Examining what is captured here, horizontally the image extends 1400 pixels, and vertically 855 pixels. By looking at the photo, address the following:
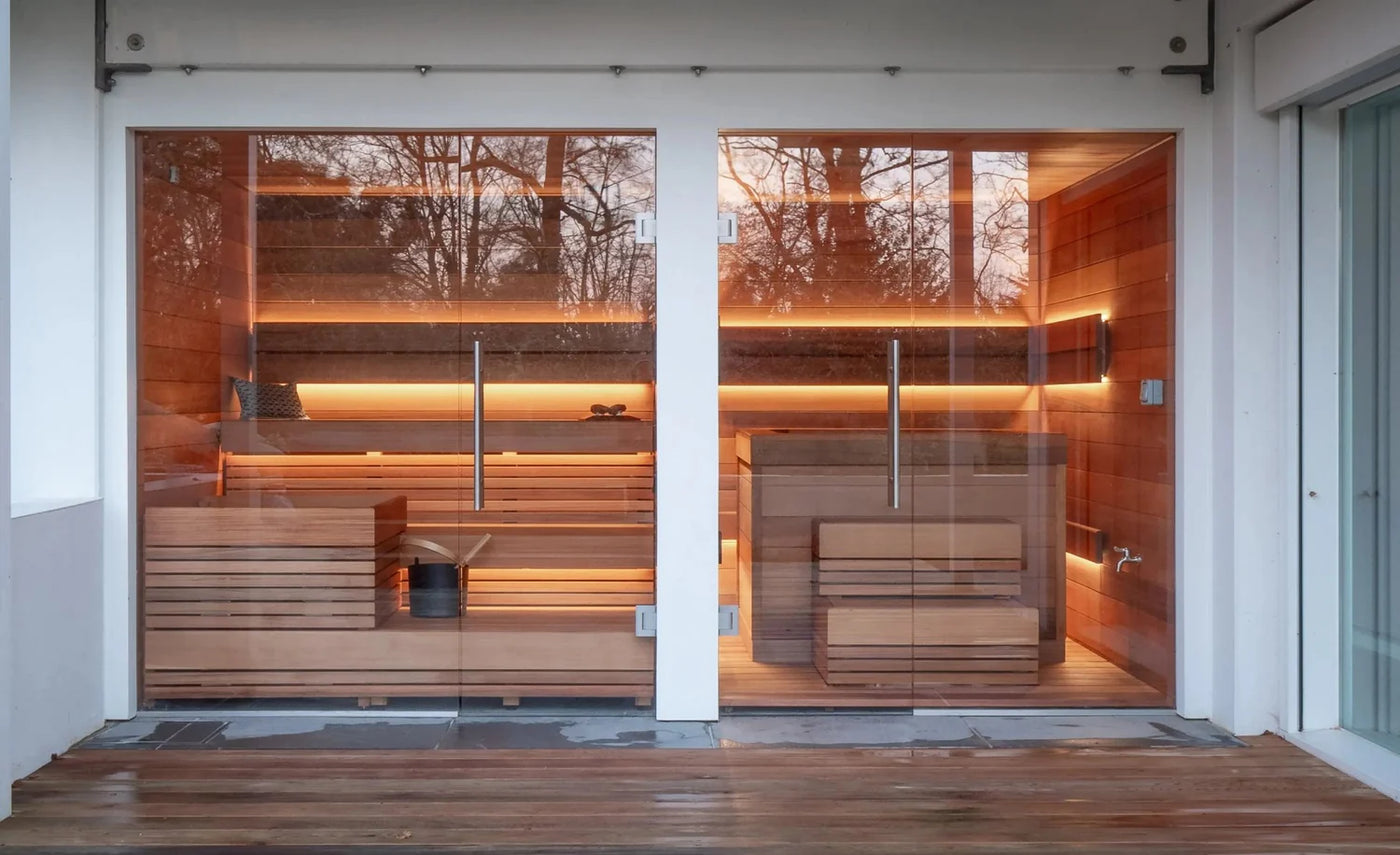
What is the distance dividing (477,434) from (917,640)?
6.31 ft

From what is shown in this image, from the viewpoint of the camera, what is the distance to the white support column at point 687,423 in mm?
4414

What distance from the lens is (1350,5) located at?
12.2 ft

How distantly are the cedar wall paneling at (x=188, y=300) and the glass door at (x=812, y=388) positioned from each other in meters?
1.92

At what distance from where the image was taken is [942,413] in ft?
14.6

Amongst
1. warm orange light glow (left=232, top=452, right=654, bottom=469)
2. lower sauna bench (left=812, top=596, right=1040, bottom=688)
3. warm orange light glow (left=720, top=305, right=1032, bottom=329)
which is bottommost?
lower sauna bench (left=812, top=596, right=1040, bottom=688)

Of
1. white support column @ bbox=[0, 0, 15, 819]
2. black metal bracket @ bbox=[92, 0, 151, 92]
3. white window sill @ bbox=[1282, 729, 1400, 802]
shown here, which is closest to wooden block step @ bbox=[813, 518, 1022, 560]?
white window sill @ bbox=[1282, 729, 1400, 802]

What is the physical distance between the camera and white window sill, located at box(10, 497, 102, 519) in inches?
154

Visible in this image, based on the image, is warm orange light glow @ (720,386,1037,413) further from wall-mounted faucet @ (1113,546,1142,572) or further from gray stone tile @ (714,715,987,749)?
gray stone tile @ (714,715,987,749)

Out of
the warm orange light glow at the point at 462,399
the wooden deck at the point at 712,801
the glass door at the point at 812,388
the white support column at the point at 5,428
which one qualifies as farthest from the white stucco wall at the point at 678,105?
the white support column at the point at 5,428

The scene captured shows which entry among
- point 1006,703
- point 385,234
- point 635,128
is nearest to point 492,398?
point 385,234

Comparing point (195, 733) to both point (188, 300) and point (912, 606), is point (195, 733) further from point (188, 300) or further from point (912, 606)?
point (912, 606)

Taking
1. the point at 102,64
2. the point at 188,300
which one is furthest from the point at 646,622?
the point at 102,64

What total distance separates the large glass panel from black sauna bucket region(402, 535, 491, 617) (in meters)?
3.22

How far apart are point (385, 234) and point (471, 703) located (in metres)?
1.89
